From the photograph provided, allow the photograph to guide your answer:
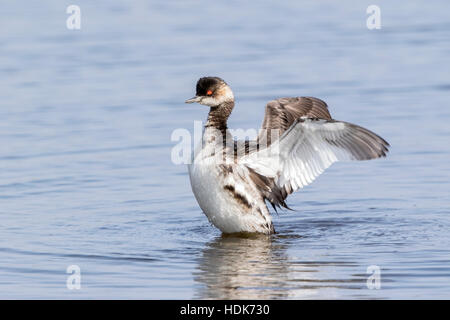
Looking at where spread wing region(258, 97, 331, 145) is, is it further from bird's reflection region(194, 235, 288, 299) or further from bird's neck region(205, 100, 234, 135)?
bird's reflection region(194, 235, 288, 299)

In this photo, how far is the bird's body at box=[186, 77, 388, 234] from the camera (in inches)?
440

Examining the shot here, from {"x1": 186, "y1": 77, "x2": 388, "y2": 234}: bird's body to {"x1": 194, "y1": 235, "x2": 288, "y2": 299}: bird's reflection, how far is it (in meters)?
0.31

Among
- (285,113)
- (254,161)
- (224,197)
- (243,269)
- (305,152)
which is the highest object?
(285,113)

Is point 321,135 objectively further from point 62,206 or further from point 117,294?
point 62,206

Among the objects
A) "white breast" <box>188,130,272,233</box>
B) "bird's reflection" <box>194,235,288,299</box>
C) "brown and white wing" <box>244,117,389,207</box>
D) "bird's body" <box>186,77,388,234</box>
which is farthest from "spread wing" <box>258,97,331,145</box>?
"bird's reflection" <box>194,235,288,299</box>

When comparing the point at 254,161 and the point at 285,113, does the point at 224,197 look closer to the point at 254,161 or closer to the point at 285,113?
the point at 254,161

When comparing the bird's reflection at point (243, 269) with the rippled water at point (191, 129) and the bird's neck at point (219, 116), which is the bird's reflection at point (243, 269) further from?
the bird's neck at point (219, 116)

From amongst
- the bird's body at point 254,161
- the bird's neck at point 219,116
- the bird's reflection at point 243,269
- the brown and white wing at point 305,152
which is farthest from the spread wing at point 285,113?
the bird's reflection at point 243,269

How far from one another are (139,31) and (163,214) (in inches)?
470

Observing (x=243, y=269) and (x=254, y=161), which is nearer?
(x=243, y=269)

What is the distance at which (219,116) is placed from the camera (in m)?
12.0

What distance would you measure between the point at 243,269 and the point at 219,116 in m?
2.23

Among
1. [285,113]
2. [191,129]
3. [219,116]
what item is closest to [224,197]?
[219,116]
